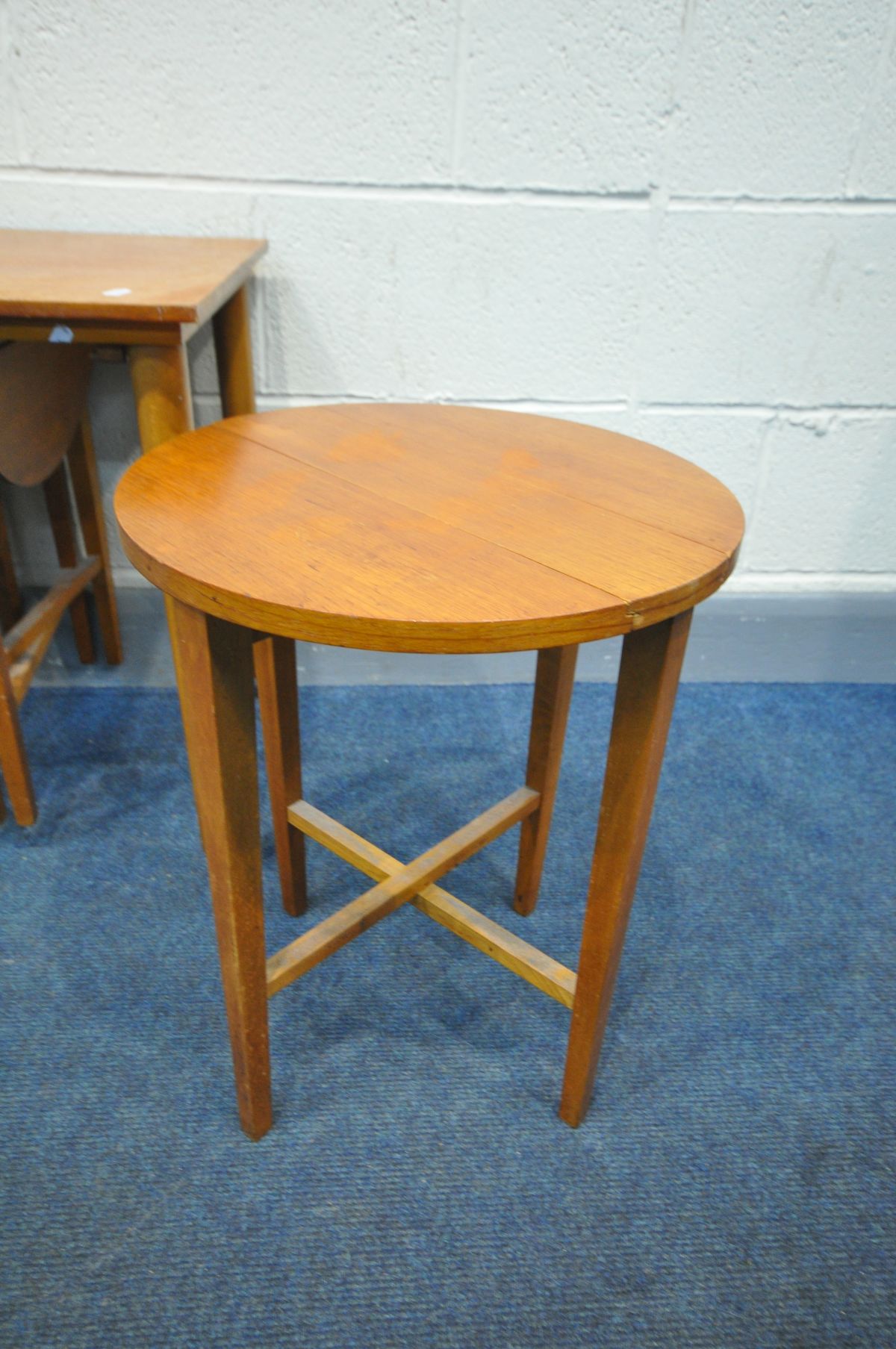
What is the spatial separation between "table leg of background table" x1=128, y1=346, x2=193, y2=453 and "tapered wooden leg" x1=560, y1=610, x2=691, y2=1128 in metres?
0.65

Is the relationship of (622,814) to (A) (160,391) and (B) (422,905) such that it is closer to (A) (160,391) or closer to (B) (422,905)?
(B) (422,905)

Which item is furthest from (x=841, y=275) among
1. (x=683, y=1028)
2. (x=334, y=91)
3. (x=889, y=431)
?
(x=683, y=1028)

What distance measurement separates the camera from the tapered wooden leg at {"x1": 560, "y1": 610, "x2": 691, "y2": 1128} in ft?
2.68

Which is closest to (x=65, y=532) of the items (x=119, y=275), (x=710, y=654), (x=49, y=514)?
(x=49, y=514)

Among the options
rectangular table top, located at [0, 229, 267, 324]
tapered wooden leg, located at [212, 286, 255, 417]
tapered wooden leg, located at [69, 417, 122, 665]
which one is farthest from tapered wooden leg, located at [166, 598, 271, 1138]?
tapered wooden leg, located at [69, 417, 122, 665]

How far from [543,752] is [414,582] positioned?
614mm

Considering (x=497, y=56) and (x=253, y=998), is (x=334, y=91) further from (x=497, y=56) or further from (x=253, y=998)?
(x=253, y=998)

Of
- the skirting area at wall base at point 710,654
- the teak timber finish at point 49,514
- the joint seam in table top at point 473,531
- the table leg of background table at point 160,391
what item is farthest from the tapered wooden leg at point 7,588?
the joint seam in table top at point 473,531

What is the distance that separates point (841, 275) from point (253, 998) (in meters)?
1.74

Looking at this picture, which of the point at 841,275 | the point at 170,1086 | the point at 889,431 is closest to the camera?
the point at 170,1086

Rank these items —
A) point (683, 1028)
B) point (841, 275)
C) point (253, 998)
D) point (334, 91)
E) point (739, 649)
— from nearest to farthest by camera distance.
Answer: point (253, 998) < point (683, 1028) < point (334, 91) < point (841, 275) < point (739, 649)

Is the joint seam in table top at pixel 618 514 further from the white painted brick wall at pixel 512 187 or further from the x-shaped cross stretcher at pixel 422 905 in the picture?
the white painted brick wall at pixel 512 187

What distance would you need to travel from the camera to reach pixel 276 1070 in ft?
3.82

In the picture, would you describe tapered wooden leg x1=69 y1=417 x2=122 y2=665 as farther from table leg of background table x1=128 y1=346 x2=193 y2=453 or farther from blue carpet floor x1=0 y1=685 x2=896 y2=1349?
table leg of background table x1=128 y1=346 x2=193 y2=453
